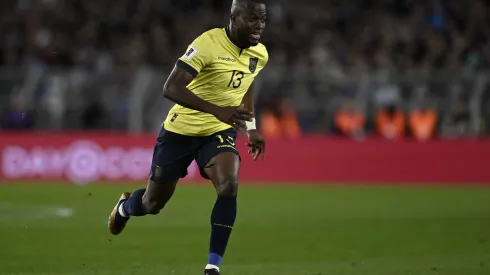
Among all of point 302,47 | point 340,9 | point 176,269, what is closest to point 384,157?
point 302,47

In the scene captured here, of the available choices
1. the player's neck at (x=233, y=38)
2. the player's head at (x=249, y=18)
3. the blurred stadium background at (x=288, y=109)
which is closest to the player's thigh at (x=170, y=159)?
the player's neck at (x=233, y=38)

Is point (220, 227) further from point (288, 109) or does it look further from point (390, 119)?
point (390, 119)

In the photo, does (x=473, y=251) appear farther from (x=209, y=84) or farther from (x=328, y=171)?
(x=328, y=171)

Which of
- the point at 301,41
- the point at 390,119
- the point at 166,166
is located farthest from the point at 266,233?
the point at 301,41

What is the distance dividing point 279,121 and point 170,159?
1248 centimetres

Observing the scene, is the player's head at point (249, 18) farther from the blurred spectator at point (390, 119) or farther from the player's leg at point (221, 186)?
the blurred spectator at point (390, 119)

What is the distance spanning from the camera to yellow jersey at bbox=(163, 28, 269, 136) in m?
8.42

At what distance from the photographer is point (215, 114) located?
7.88 metres

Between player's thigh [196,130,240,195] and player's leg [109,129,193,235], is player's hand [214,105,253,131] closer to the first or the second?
player's thigh [196,130,240,195]

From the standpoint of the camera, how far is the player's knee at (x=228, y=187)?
806 cm

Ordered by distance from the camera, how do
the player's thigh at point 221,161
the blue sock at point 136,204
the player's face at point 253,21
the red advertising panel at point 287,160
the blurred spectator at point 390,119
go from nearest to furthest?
the player's thigh at point 221,161, the player's face at point 253,21, the blue sock at point 136,204, the red advertising panel at point 287,160, the blurred spectator at point 390,119

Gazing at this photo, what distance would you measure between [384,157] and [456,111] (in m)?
1.82

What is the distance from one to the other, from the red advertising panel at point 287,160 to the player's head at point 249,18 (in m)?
12.0

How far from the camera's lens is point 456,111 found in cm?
2097
